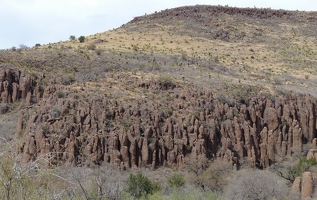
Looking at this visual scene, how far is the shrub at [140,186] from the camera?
61.2ft

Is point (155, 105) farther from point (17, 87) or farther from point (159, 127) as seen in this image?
point (17, 87)

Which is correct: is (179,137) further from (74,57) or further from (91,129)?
(74,57)

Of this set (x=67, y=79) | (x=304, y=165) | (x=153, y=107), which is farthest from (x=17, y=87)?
(x=304, y=165)

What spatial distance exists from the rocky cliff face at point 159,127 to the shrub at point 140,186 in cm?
334

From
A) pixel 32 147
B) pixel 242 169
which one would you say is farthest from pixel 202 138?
pixel 32 147

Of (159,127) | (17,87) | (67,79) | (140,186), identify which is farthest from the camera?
(67,79)

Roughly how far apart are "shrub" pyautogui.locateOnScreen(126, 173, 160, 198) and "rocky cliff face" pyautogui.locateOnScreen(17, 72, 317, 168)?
3.34 m

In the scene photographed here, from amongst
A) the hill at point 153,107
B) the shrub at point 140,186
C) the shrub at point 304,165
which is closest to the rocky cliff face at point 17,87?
the hill at point 153,107

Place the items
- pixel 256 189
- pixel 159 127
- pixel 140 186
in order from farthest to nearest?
pixel 159 127
pixel 256 189
pixel 140 186

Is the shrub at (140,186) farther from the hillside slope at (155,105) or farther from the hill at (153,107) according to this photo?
the hillside slope at (155,105)

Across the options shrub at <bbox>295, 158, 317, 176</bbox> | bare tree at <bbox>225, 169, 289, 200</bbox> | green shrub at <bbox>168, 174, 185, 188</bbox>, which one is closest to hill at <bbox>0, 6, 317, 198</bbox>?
green shrub at <bbox>168, 174, 185, 188</bbox>

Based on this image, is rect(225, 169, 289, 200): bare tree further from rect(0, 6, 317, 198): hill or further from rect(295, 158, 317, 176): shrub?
rect(0, 6, 317, 198): hill

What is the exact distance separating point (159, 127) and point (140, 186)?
23.6 feet

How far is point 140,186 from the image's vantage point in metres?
19.1
